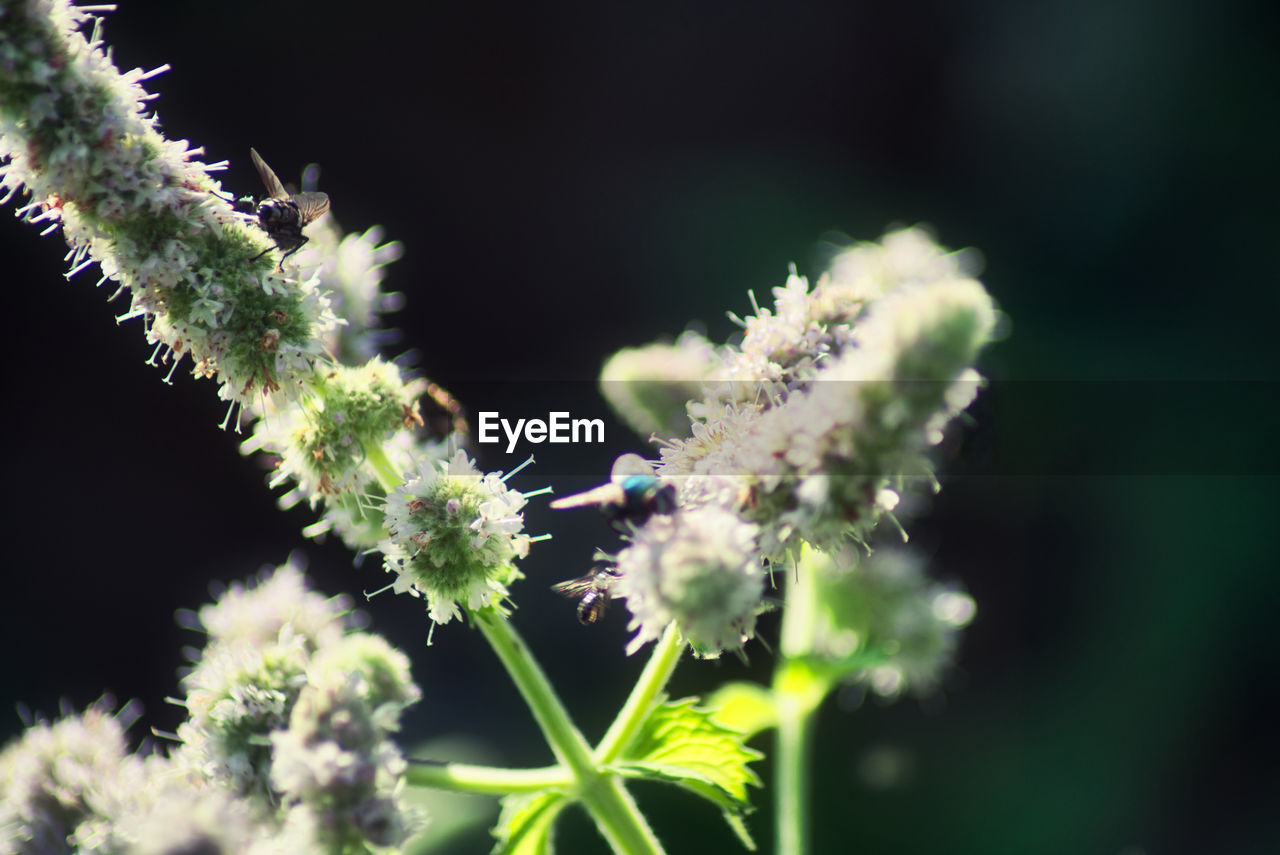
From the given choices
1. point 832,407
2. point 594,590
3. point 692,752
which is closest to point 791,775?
point 692,752

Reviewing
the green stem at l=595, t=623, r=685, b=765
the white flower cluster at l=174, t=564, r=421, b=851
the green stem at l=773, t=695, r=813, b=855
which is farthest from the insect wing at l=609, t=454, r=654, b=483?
the green stem at l=773, t=695, r=813, b=855

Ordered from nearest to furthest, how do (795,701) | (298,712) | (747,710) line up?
(298,712) < (795,701) < (747,710)

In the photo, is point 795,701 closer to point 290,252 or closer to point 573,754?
point 573,754

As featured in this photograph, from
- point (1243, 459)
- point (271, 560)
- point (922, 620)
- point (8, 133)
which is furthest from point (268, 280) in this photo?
point (1243, 459)

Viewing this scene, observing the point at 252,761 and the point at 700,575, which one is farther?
the point at 252,761

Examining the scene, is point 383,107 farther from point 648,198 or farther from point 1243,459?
point 1243,459

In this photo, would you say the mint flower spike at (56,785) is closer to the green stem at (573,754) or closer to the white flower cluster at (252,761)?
the white flower cluster at (252,761)

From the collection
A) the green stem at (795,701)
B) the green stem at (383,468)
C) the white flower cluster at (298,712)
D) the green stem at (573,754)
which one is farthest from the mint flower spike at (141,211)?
the green stem at (795,701)
